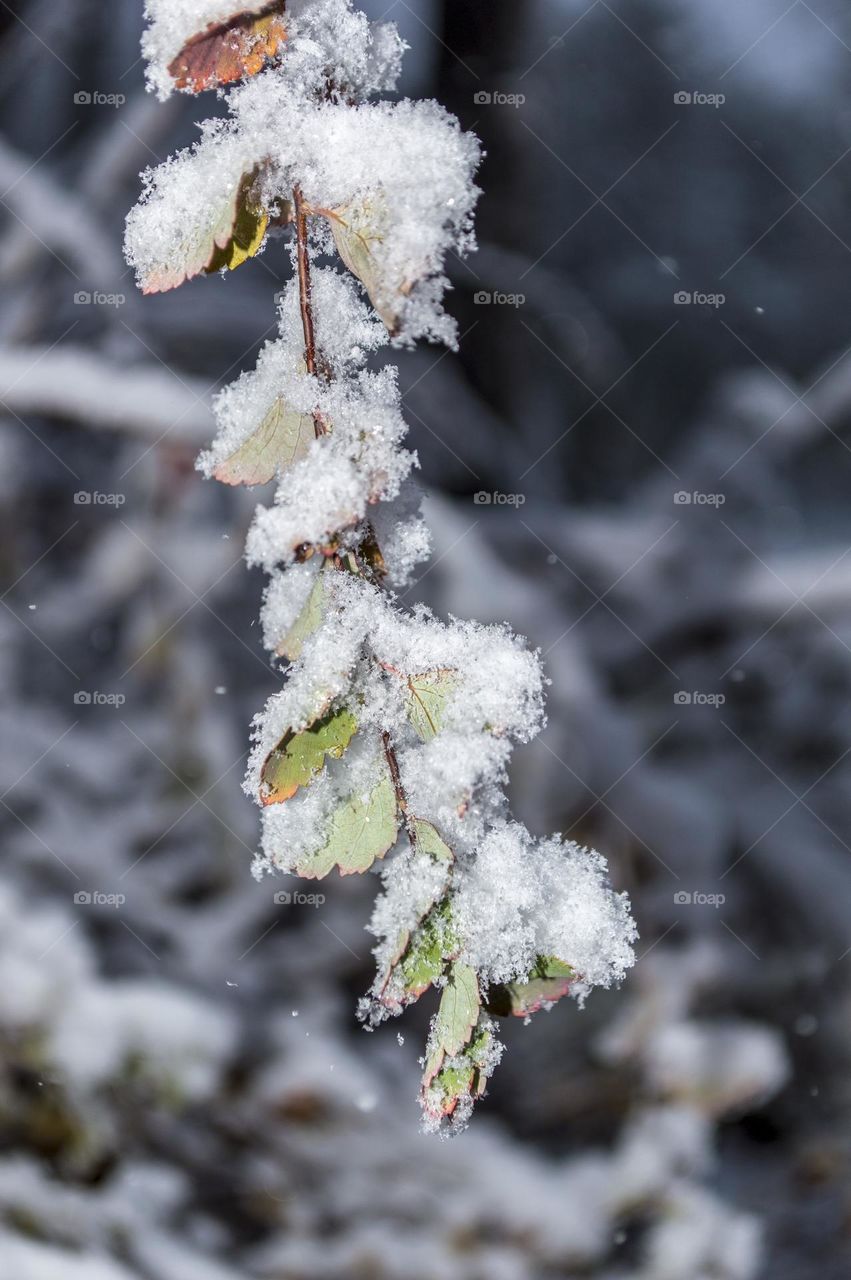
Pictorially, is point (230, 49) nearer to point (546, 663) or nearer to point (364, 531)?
point (364, 531)

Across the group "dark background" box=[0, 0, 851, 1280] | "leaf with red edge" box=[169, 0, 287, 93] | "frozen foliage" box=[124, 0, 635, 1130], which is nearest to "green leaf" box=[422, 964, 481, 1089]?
"frozen foliage" box=[124, 0, 635, 1130]

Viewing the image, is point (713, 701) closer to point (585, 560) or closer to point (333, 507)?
point (585, 560)

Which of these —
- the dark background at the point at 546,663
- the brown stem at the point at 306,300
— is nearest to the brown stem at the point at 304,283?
the brown stem at the point at 306,300

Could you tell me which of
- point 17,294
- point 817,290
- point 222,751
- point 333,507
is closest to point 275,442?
point 333,507

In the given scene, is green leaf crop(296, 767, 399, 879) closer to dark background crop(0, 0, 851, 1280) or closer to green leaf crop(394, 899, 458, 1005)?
green leaf crop(394, 899, 458, 1005)

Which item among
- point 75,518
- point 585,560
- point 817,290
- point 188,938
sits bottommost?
point 188,938

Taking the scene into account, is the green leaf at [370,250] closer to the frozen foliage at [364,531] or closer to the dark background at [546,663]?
the frozen foliage at [364,531]

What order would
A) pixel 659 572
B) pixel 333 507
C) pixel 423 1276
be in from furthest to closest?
pixel 659 572 < pixel 423 1276 < pixel 333 507

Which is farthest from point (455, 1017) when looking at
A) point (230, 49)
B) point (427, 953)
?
point (230, 49)
